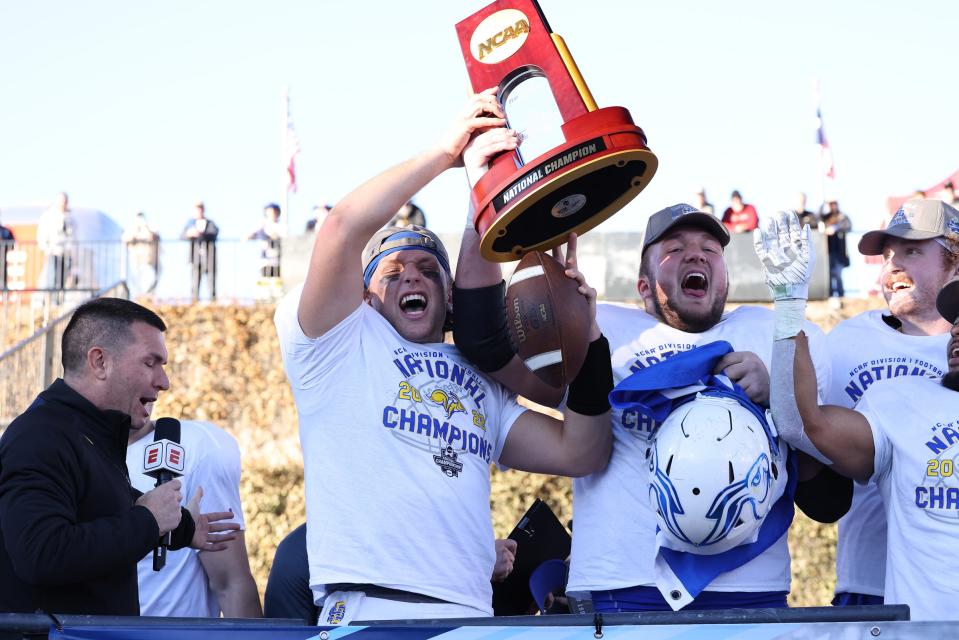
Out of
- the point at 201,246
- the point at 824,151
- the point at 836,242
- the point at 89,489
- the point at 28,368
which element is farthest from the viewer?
the point at 824,151

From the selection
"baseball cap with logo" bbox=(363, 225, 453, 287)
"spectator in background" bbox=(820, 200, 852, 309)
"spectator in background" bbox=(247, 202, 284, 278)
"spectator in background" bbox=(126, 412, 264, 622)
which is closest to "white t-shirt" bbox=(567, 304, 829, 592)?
"baseball cap with logo" bbox=(363, 225, 453, 287)

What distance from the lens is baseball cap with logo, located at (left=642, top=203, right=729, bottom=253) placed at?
403 cm

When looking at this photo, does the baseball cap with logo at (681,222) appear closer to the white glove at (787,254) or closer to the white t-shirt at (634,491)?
the white t-shirt at (634,491)

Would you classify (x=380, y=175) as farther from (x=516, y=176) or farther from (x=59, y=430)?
(x=59, y=430)

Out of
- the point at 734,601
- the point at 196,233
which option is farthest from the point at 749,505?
the point at 196,233

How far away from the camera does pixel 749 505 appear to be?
336 centimetres

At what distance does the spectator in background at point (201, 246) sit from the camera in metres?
17.2

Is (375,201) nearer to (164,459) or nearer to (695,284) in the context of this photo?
(164,459)

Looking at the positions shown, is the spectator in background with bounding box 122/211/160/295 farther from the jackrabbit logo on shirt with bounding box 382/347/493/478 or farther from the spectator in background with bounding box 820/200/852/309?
the jackrabbit logo on shirt with bounding box 382/347/493/478

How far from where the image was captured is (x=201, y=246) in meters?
17.3

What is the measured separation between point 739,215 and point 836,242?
1664 mm

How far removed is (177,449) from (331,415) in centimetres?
45

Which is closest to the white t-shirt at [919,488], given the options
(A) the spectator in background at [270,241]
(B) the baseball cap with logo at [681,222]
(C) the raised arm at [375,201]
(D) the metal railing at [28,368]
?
(B) the baseball cap with logo at [681,222]

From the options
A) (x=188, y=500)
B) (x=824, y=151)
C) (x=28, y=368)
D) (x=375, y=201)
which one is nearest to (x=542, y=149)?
(x=375, y=201)
